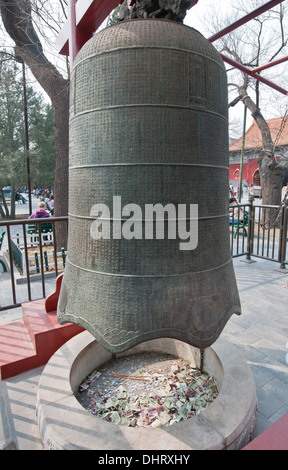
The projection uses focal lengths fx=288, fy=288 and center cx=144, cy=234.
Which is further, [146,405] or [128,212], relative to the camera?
[146,405]

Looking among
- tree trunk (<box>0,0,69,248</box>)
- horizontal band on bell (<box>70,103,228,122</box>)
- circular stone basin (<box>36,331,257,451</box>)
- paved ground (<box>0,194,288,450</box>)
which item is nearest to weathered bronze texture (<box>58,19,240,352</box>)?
horizontal band on bell (<box>70,103,228,122</box>)

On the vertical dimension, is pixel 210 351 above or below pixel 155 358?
above

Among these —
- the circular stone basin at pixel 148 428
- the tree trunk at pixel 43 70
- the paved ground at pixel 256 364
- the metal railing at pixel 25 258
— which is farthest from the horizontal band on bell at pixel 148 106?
the tree trunk at pixel 43 70

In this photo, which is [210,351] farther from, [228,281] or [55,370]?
[55,370]

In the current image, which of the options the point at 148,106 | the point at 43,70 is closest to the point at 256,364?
the point at 148,106

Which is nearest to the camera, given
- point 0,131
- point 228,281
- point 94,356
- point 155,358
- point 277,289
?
point 228,281

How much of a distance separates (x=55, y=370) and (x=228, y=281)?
58.7 inches

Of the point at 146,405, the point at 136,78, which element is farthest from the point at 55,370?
the point at 136,78

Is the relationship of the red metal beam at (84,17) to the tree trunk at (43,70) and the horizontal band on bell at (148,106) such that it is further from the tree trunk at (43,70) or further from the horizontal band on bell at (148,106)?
the tree trunk at (43,70)

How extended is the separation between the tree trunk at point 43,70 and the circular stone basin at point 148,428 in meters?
6.12

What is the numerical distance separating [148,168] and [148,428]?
1.47 meters

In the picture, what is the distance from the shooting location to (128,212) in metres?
1.40

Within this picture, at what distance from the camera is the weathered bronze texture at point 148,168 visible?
1.37 m

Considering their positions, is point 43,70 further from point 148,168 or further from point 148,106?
point 148,168
